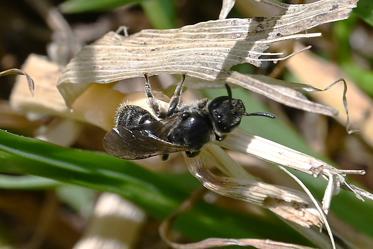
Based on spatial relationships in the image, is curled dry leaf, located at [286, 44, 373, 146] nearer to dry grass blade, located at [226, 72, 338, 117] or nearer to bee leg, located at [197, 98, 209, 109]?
bee leg, located at [197, 98, 209, 109]

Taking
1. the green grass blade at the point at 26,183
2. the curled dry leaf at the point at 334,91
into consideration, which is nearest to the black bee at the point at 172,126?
the green grass blade at the point at 26,183

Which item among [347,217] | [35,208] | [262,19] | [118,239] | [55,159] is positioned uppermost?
[262,19]

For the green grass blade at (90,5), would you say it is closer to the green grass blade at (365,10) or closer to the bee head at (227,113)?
the bee head at (227,113)

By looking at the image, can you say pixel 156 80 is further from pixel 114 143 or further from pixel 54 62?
pixel 114 143

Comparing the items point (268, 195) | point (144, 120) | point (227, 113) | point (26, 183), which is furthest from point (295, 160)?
point (26, 183)

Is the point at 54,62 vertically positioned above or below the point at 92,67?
below

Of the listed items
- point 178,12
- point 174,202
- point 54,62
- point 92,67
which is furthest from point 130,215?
point 178,12
